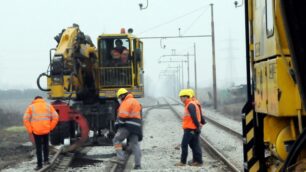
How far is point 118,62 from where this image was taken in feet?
57.5

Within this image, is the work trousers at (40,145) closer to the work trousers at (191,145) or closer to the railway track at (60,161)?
the railway track at (60,161)

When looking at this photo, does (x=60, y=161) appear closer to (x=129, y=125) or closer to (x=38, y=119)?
(x=38, y=119)

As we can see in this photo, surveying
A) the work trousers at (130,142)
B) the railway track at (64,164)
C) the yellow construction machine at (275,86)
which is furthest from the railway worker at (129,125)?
the yellow construction machine at (275,86)

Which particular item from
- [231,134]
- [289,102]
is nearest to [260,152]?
[289,102]

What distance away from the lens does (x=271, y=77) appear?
482 centimetres

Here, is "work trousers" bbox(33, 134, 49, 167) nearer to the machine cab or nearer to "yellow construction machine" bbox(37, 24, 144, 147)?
"yellow construction machine" bbox(37, 24, 144, 147)

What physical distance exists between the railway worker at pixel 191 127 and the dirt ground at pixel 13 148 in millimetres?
4345

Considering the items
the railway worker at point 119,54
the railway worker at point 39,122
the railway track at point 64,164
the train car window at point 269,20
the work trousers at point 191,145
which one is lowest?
the railway track at point 64,164

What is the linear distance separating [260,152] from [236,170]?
16.3ft

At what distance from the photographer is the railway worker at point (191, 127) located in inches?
470

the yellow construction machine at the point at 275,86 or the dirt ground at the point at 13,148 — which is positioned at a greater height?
the yellow construction machine at the point at 275,86

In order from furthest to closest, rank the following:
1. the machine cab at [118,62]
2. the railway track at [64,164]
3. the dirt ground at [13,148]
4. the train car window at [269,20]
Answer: the machine cab at [118,62], the dirt ground at [13,148], the railway track at [64,164], the train car window at [269,20]

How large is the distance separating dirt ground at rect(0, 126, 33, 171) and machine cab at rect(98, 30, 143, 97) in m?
3.22

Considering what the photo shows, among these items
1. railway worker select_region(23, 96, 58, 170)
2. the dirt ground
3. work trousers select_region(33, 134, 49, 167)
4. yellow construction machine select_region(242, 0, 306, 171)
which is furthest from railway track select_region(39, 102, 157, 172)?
yellow construction machine select_region(242, 0, 306, 171)
